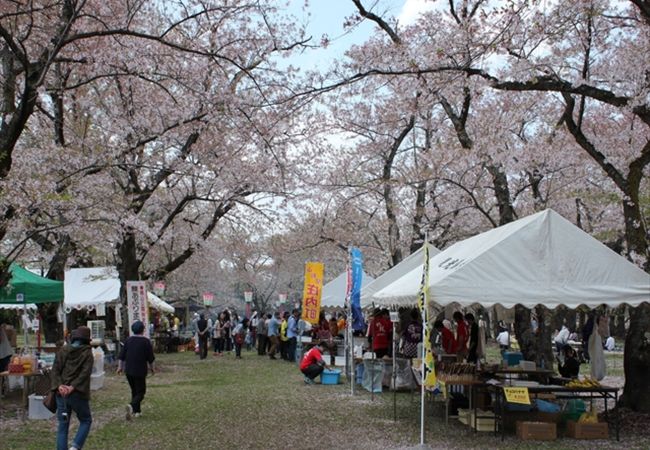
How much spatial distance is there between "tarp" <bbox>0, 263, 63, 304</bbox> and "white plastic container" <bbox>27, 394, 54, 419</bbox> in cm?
222

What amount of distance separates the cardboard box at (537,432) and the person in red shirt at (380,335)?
6.20m

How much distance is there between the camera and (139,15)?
11148mm

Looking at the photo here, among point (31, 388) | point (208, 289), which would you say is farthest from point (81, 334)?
point (208, 289)

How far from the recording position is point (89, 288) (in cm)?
1991

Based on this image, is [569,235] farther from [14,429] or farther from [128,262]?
[128,262]

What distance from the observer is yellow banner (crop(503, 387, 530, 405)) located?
8062mm

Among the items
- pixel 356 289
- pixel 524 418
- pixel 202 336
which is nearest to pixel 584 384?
pixel 524 418

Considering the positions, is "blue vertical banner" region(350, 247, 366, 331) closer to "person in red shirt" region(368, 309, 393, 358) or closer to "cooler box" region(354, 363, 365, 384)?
"person in red shirt" region(368, 309, 393, 358)

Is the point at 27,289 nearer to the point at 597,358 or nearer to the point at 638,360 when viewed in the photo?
the point at 597,358

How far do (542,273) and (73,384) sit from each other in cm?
556

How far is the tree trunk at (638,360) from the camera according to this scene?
366 inches

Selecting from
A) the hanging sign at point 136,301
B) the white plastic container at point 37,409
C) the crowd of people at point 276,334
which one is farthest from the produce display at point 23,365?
the crowd of people at point 276,334

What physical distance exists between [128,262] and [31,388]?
7.75m

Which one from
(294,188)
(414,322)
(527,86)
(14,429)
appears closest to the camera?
(527,86)
